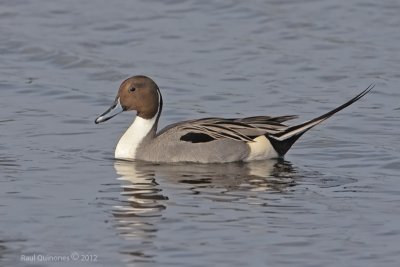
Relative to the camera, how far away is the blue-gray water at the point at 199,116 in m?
9.80

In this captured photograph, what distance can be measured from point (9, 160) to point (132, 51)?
5.56 metres

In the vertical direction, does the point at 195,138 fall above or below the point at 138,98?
below

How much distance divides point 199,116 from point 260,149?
1945 mm

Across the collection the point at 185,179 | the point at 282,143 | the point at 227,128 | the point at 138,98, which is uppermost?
the point at 138,98

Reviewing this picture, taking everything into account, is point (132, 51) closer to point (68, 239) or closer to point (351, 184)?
point (351, 184)

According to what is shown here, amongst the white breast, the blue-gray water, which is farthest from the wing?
the blue-gray water

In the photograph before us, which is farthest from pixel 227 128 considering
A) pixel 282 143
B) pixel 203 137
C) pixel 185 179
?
pixel 185 179

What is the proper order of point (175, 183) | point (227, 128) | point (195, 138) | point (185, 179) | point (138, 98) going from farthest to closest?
1. point (138, 98)
2. point (227, 128)
3. point (195, 138)
4. point (185, 179)
5. point (175, 183)

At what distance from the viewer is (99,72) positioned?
1705cm

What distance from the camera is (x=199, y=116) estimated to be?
15055 millimetres

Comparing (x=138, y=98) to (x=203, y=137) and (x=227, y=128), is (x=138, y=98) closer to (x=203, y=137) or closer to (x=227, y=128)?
(x=203, y=137)

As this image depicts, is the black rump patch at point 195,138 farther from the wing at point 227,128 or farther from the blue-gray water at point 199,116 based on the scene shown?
the blue-gray water at point 199,116

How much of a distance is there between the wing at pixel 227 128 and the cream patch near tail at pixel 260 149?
0.16 ft

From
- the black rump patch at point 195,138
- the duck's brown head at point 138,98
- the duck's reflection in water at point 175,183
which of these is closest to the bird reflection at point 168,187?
the duck's reflection in water at point 175,183
